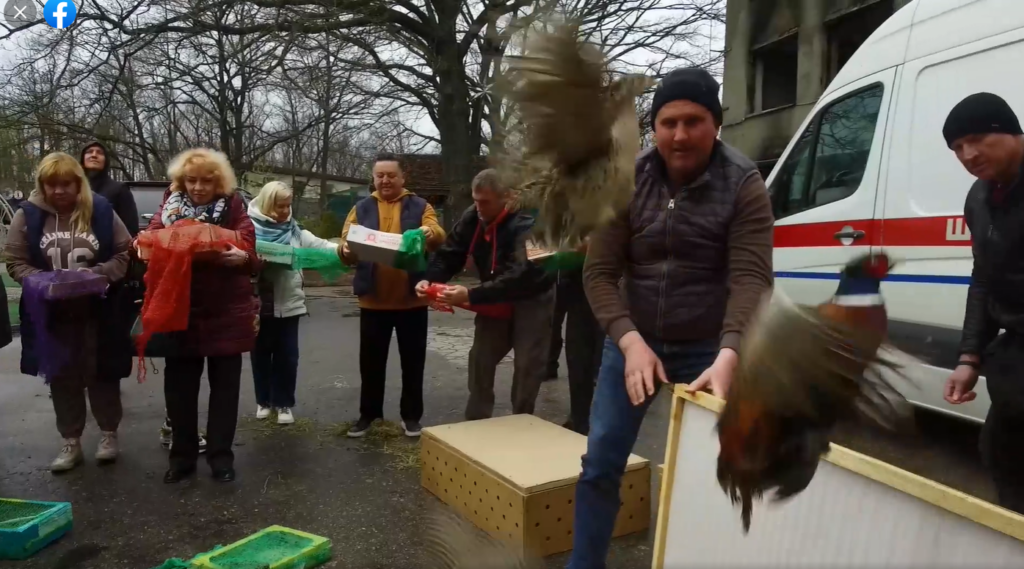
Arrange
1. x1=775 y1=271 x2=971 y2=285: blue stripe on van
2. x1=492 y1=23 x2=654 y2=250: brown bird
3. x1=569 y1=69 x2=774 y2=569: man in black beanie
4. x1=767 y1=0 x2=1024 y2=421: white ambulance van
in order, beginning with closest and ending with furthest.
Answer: x1=492 y1=23 x2=654 y2=250: brown bird, x1=569 y1=69 x2=774 y2=569: man in black beanie, x1=767 y1=0 x2=1024 y2=421: white ambulance van, x1=775 y1=271 x2=971 y2=285: blue stripe on van

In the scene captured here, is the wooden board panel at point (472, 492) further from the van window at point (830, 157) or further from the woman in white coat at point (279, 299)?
the van window at point (830, 157)

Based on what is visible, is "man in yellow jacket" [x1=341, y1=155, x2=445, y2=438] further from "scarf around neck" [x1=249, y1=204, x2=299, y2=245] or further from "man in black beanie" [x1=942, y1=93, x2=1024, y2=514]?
"man in black beanie" [x1=942, y1=93, x2=1024, y2=514]

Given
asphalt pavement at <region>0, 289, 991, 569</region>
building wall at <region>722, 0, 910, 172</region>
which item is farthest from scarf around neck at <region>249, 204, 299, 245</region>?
building wall at <region>722, 0, 910, 172</region>

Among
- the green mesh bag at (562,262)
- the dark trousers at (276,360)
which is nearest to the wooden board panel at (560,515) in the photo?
the green mesh bag at (562,262)

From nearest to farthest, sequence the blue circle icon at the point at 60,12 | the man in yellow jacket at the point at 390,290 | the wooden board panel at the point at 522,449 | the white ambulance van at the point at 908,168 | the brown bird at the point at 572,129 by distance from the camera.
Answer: the brown bird at the point at 572,129 → the wooden board panel at the point at 522,449 → the white ambulance van at the point at 908,168 → the man in yellow jacket at the point at 390,290 → the blue circle icon at the point at 60,12

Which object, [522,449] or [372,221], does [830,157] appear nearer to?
[522,449]

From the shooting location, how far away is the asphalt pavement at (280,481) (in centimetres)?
307

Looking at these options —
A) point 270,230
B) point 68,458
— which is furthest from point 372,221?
point 68,458

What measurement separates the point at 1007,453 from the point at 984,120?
1.12m

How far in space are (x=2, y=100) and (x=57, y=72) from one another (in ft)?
11.3

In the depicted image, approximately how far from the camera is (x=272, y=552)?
9.63 feet

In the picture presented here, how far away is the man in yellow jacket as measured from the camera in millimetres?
4348

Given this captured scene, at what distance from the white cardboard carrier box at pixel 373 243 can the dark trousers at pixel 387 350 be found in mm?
443

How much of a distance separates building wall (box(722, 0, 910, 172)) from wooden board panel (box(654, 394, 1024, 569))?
1605 mm
